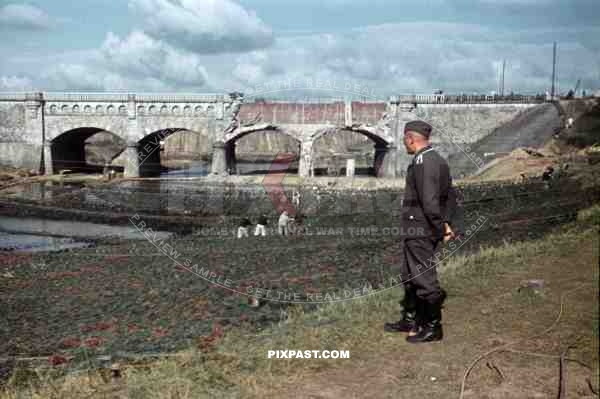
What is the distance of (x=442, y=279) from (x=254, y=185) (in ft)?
97.8

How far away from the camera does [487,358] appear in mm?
5359

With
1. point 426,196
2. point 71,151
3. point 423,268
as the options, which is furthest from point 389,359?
point 71,151

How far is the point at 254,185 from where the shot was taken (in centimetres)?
3772


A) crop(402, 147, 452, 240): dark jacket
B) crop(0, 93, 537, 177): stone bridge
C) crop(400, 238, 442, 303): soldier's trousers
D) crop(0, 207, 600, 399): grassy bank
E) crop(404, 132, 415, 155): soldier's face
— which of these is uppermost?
crop(0, 93, 537, 177): stone bridge

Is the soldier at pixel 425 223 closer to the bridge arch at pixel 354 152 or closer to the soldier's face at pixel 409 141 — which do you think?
the soldier's face at pixel 409 141

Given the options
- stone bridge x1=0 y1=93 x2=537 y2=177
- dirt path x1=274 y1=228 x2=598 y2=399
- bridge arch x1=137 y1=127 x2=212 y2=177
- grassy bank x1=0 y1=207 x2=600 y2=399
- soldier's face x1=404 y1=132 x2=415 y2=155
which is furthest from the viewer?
bridge arch x1=137 y1=127 x2=212 y2=177

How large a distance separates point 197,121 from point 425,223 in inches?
1524

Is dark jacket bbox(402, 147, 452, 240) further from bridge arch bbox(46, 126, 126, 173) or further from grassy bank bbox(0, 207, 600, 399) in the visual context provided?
bridge arch bbox(46, 126, 126, 173)

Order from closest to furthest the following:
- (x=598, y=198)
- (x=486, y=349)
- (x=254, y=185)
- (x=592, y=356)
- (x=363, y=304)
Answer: (x=592, y=356)
(x=486, y=349)
(x=363, y=304)
(x=598, y=198)
(x=254, y=185)

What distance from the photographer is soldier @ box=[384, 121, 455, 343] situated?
5656 millimetres

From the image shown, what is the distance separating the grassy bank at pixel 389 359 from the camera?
16.2 feet

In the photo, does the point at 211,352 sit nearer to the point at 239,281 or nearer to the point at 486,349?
the point at 486,349

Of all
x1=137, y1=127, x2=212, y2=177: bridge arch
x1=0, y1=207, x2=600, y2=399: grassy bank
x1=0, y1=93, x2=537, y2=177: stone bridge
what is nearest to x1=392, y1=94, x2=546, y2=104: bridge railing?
x1=0, y1=93, x2=537, y2=177: stone bridge

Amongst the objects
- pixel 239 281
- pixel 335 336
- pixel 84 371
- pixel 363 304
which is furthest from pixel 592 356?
pixel 239 281
